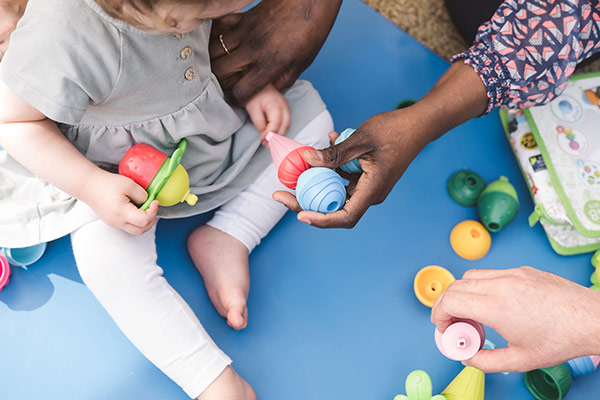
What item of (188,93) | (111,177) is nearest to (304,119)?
(188,93)

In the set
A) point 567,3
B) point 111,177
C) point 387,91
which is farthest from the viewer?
point 387,91

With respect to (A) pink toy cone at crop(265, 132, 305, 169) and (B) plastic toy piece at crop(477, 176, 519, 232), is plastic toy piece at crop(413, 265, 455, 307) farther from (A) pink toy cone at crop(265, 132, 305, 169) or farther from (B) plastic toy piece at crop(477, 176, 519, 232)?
(A) pink toy cone at crop(265, 132, 305, 169)

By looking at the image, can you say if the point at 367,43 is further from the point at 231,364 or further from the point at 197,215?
the point at 231,364

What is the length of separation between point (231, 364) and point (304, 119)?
0.45 metres

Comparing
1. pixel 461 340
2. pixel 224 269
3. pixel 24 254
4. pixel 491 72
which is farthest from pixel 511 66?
pixel 24 254

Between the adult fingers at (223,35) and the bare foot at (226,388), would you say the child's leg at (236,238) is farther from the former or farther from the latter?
the adult fingers at (223,35)

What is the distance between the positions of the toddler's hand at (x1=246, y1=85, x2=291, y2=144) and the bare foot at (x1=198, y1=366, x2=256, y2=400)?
40cm

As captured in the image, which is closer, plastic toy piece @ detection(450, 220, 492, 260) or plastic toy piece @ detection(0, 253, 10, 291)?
plastic toy piece @ detection(0, 253, 10, 291)

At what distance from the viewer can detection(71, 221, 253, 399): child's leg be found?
0.82 metres

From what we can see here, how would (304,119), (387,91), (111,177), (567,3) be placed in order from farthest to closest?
(387,91)
(304,119)
(567,3)
(111,177)

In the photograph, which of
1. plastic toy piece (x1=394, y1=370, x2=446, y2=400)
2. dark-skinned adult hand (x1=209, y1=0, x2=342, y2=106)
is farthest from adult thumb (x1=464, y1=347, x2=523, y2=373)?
dark-skinned adult hand (x1=209, y1=0, x2=342, y2=106)

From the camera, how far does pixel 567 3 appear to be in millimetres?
895

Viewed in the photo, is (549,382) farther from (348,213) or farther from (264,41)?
(264,41)

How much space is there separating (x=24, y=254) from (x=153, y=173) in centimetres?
35
